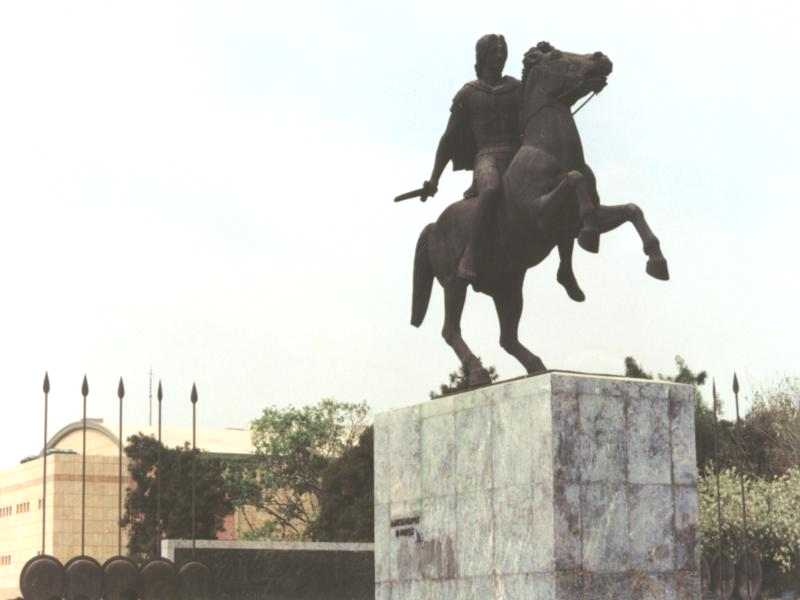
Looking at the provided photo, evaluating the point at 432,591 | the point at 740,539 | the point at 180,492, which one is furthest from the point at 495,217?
the point at 180,492

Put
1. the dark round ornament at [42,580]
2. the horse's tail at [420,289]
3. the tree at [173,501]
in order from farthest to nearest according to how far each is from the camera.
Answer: the tree at [173,501] → the dark round ornament at [42,580] → the horse's tail at [420,289]

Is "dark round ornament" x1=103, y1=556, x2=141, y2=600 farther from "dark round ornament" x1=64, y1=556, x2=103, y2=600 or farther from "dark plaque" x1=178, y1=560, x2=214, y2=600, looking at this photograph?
"dark plaque" x1=178, y1=560, x2=214, y2=600

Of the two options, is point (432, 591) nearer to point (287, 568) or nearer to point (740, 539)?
point (287, 568)

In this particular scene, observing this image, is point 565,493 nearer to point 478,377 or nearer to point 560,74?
point 478,377

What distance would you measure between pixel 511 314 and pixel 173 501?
57309mm

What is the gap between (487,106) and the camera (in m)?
16.3

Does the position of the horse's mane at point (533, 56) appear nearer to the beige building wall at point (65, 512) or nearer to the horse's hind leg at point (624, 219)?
the horse's hind leg at point (624, 219)

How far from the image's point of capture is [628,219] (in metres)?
14.5

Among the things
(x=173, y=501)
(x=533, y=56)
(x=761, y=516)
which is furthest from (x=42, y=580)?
(x=173, y=501)

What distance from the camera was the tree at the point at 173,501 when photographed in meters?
70.9

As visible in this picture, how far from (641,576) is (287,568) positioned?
22371 mm

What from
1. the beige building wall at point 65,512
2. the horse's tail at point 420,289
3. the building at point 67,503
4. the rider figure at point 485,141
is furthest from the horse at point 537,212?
the beige building wall at point 65,512

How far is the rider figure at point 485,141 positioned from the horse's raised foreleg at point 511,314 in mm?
454

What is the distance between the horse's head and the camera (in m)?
15.2
